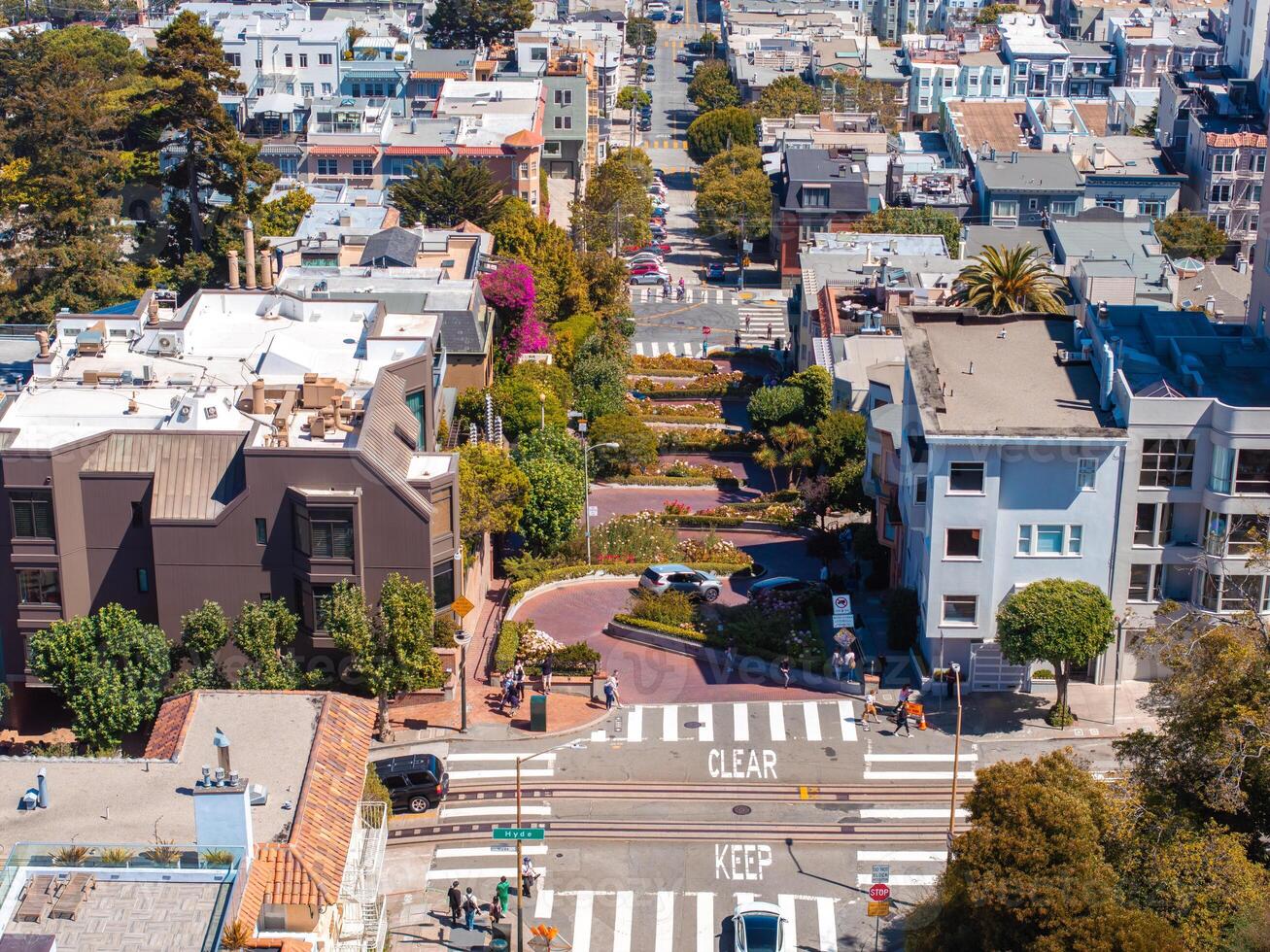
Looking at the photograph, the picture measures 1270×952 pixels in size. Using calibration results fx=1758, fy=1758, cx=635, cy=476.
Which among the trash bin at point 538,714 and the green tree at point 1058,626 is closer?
the green tree at point 1058,626

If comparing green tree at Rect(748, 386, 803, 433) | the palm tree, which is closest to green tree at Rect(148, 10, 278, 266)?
green tree at Rect(748, 386, 803, 433)

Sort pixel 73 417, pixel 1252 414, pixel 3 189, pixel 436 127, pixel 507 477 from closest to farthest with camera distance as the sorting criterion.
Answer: pixel 1252 414
pixel 73 417
pixel 507 477
pixel 3 189
pixel 436 127

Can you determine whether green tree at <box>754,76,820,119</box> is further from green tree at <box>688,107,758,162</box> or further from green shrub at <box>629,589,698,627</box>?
green shrub at <box>629,589,698,627</box>

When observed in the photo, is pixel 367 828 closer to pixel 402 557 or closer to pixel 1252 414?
pixel 402 557

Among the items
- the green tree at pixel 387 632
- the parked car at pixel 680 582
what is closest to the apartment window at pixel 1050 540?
the parked car at pixel 680 582

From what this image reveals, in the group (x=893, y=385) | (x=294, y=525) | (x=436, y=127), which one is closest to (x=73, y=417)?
(x=294, y=525)

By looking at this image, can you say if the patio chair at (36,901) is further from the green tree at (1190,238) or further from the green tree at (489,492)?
the green tree at (1190,238)

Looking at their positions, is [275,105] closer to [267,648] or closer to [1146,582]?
[267,648]
